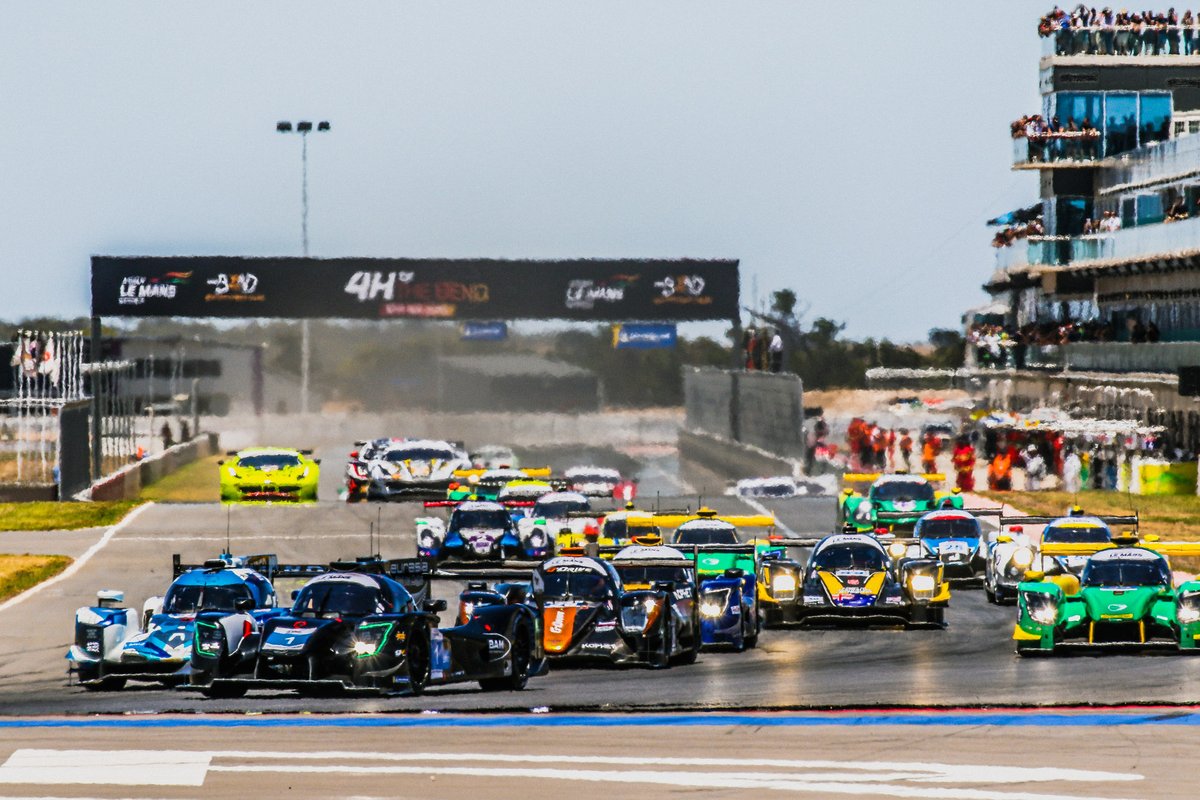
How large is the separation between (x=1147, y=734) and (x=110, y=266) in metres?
55.5

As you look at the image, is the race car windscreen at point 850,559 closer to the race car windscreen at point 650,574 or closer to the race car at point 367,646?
the race car windscreen at point 650,574

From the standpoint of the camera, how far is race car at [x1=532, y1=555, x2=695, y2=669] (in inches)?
971

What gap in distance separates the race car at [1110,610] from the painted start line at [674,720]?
511cm

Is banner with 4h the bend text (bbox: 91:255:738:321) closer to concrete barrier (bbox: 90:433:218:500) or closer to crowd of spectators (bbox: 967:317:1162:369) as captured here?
concrete barrier (bbox: 90:433:218:500)

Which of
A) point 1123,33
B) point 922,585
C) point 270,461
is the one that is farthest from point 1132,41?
point 922,585

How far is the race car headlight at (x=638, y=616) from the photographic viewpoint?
81.1ft

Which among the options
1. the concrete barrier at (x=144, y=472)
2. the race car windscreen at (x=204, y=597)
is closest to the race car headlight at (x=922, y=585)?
the race car windscreen at (x=204, y=597)

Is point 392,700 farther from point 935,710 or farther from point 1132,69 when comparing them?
point 1132,69

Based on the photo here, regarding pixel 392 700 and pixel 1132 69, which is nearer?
pixel 392 700

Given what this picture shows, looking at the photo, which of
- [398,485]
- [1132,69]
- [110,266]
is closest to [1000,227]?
[1132,69]

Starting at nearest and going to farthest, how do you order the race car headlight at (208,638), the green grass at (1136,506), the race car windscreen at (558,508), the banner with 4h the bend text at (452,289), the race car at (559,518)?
the race car headlight at (208,638), the race car at (559,518), the race car windscreen at (558,508), the green grass at (1136,506), the banner with 4h the bend text at (452,289)

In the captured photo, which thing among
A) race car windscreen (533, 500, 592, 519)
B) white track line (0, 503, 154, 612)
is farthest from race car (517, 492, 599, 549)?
white track line (0, 503, 154, 612)

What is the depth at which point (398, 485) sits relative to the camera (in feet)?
166

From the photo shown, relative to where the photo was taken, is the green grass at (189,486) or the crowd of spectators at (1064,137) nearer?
the green grass at (189,486)
